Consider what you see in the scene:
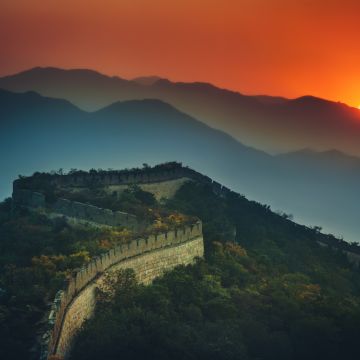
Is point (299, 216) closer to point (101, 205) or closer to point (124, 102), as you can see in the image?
point (124, 102)

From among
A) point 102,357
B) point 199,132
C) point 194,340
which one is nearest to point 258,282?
point 194,340

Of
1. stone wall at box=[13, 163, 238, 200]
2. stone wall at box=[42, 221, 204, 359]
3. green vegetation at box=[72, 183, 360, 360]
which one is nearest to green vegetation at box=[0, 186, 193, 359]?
stone wall at box=[42, 221, 204, 359]

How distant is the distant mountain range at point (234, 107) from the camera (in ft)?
372

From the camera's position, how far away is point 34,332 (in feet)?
124

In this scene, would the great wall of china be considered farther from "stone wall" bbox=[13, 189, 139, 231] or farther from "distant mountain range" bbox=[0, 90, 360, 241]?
"distant mountain range" bbox=[0, 90, 360, 241]

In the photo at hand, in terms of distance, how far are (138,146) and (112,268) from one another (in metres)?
72.2

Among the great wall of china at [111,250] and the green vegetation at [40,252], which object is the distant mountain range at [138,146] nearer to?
the great wall of china at [111,250]

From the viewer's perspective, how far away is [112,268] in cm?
4784

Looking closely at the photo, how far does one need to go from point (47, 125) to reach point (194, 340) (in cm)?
7221

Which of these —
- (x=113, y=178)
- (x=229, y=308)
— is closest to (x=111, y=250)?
(x=229, y=308)

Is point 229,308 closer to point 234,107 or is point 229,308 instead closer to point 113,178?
point 113,178

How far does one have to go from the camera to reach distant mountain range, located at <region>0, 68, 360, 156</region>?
113500 mm

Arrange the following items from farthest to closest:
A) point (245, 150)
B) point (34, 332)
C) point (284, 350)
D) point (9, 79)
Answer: point (245, 150), point (9, 79), point (284, 350), point (34, 332)

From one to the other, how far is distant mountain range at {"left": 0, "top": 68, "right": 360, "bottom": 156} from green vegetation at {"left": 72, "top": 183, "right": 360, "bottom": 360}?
46959 millimetres
